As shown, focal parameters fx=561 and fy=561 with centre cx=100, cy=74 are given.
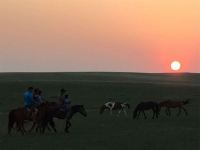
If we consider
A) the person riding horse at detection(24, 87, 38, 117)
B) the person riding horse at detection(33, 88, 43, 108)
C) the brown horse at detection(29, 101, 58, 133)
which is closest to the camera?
the brown horse at detection(29, 101, 58, 133)

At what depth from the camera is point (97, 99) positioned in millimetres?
55594

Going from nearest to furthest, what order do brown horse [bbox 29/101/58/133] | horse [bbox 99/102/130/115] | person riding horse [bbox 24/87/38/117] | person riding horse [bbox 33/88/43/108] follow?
1. brown horse [bbox 29/101/58/133]
2. person riding horse [bbox 24/87/38/117]
3. person riding horse [bbox 33/88/43/108]
4. horse [bbox 99/102/130/115]

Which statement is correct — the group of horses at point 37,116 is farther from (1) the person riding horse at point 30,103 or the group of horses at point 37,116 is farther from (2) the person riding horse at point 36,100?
(2) the person riding horse at point 36,100

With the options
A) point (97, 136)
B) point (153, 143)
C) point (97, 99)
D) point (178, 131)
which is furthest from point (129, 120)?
point (97, 99)

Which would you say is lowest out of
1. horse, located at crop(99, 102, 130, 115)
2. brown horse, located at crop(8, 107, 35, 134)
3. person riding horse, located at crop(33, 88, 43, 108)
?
brown horse, located at crop(8, 107, 35, 134)

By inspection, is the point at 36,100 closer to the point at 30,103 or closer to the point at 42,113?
the point at 30,103

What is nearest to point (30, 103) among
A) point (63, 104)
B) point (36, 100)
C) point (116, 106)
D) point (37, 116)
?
point (36, 100)

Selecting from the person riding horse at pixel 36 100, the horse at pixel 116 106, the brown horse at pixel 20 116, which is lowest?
the brown horse at pixel 20 116

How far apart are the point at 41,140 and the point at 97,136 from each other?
250 cm

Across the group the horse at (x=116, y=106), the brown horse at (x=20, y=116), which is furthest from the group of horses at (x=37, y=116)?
the horse at (x=116, y=106)

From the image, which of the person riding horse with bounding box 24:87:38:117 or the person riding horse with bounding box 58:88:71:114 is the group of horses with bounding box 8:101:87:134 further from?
the person riding horse with bounding box 58:88:71:114

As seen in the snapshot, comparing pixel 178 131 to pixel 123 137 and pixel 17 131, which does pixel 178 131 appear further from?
pixel 17 131

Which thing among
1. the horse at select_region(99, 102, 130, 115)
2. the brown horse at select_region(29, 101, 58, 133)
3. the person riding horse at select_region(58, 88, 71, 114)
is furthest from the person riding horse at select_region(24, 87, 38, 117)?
the horse at select_region(99, 102, 130, 115)

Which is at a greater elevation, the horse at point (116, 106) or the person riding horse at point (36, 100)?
the person riding horse at point (36, 100)
